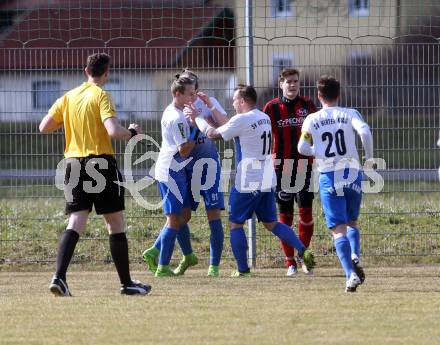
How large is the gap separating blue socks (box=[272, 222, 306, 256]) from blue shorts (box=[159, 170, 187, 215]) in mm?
977

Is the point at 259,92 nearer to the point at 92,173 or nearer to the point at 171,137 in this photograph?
the point at 171,137

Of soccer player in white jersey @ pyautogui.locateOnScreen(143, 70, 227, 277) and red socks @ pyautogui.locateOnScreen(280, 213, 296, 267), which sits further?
red socks @ pyautogui.locateOnScreen(280, 213, 296, 267)

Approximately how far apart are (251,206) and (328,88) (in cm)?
172

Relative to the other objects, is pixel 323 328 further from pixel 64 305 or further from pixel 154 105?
pixel 154 105

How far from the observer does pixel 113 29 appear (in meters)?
13.6

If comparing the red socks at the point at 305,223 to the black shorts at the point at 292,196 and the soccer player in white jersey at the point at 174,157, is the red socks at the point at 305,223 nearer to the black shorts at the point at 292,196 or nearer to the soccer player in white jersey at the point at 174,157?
the black shorts at the point at 292,196

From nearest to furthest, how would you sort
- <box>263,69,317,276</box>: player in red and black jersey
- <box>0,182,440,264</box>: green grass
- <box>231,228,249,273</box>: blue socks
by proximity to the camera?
1. <box>231,228,249,273</box>: blue socks
2. <box>263,69,317,276</box>: player in red and black jersey
3. <box>0,182,440,264</box>: green grass

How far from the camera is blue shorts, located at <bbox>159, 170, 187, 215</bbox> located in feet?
35.8

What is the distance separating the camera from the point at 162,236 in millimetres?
11039

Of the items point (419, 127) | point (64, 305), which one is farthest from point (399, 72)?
point (64, 305)

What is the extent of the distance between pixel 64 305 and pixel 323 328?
233cm

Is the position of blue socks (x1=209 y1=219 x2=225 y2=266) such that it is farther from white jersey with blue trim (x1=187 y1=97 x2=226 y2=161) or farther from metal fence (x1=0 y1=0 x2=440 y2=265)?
metal fence (x1=0 y1=0 x2=440 y2=265)

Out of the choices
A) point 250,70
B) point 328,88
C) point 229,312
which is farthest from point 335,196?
point 250,70

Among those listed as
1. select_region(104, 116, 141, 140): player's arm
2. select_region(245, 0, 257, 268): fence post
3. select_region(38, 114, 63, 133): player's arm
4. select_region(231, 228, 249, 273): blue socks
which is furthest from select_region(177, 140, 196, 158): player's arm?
select_region(245, 0, 257, 268): fence post
